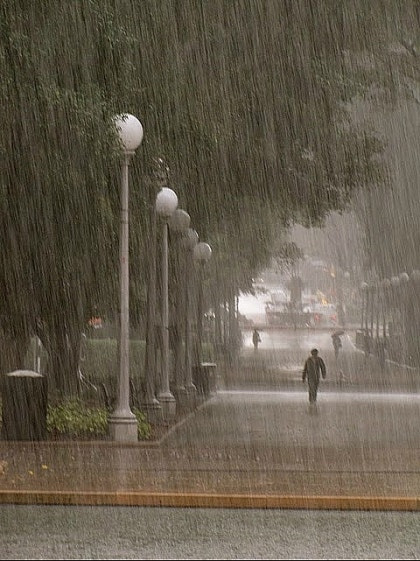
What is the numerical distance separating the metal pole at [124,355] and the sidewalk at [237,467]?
0.53 meters

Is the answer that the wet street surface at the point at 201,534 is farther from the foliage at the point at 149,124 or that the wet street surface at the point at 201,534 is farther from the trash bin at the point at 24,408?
the trash bin at the point at 24,408

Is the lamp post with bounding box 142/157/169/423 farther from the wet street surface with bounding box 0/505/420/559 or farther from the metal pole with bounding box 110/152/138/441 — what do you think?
the wet street surface with bounding box 0/505/420/559

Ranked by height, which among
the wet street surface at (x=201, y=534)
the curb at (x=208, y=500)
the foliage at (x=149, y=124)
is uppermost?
the foliage at (x=149, y=124)

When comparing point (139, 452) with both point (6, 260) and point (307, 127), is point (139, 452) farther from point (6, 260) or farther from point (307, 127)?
point (307, 127)

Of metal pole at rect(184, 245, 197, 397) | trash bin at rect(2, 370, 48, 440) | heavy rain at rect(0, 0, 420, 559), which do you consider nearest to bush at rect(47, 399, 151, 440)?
heavy rain at rect(0, 0, 420, 559)

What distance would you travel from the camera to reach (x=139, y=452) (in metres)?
20.1

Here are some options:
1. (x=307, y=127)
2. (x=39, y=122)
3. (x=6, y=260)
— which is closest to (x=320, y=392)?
(x=307, y=127)

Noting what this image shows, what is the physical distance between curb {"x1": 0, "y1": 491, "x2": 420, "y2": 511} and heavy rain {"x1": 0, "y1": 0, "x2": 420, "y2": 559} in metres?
0.02

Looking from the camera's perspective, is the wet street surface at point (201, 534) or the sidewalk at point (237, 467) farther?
the sidewalk at point (237, 467)

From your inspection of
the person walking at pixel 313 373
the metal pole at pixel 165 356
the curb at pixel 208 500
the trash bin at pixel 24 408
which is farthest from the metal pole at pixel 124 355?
the person walking at pixel 313 373

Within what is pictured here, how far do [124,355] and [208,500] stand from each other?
8223 mm

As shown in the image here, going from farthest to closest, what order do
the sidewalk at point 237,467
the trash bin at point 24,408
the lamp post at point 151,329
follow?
the lamp post at point 151,329 → the trash bin at point 24,408 → the sidewalk at point 237,467

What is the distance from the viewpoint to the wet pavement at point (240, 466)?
14180mm

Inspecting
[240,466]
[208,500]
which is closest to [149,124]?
[240,466]
